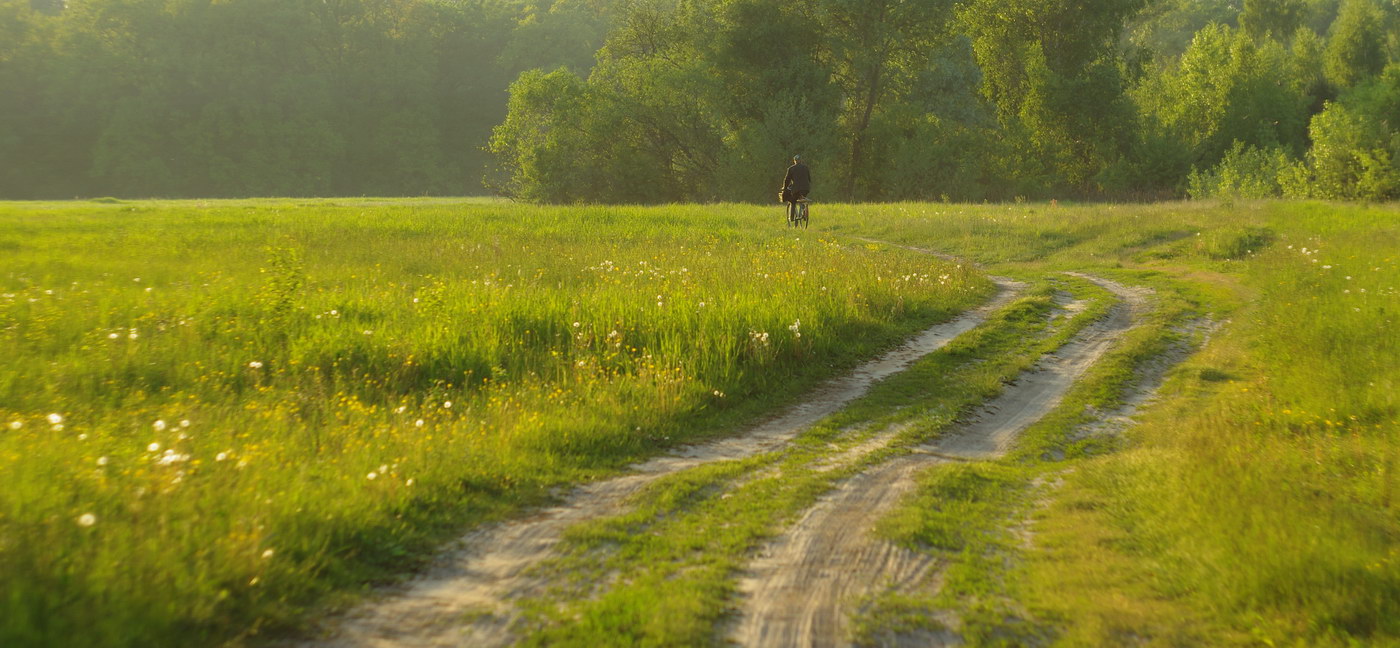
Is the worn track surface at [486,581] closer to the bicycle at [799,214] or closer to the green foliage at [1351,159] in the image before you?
the bicycle at [799,214]

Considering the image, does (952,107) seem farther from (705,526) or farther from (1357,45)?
(705,526)

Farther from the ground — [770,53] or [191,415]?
[770,53]

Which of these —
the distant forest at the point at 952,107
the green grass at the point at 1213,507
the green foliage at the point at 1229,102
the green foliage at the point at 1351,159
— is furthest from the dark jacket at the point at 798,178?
the green foliage at the point at 1229,102

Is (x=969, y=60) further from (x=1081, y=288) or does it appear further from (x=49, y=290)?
(x=49, y=290)

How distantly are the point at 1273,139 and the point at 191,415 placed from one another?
5736cm

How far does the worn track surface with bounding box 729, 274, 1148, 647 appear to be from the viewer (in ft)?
14.2

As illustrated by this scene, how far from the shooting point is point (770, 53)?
1900 inches

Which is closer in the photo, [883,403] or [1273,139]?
[883,403]

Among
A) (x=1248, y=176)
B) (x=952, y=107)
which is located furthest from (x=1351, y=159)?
(x=952, y=107)

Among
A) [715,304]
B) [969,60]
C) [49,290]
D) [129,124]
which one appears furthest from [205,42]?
[715,304]

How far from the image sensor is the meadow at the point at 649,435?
4.41 meters

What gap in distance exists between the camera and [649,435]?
301 inches

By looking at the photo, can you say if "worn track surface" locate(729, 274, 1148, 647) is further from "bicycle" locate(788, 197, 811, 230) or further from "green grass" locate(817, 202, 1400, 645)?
"bicycle" locate(788, 197, 811, 230)

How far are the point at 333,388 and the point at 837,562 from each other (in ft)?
18.4
